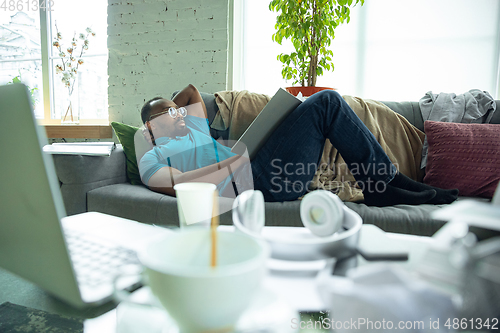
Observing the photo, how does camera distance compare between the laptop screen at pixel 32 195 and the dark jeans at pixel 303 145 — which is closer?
the laptop screen at pixel 32 195

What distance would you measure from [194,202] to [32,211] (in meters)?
0.21

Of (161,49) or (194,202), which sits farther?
(161,49)

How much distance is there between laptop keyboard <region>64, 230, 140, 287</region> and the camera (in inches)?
14.7

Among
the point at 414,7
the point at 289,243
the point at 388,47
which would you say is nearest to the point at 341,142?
the point at 289,243

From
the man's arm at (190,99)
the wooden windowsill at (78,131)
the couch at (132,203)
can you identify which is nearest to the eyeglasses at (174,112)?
the man's arm at (190,99)

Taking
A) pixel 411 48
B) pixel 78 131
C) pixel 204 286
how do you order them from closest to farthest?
pixel 204 286 < pixel 411 48 < pixel 78 131

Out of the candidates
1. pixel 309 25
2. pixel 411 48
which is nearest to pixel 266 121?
pixel 309 25

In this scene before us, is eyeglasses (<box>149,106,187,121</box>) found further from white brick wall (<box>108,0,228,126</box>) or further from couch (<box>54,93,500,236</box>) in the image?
white brick wall (<box>108,0,228,126</box>)

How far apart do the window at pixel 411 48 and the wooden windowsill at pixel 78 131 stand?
51.1 inches

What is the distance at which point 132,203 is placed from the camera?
1.23 m

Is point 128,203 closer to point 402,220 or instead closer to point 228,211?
point 228,211

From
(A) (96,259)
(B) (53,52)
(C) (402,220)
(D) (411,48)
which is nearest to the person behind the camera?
(A) (96,259)

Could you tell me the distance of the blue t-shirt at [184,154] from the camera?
4.18ft

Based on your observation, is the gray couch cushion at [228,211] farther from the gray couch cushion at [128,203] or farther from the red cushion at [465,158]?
the red cushion at [465,158]
